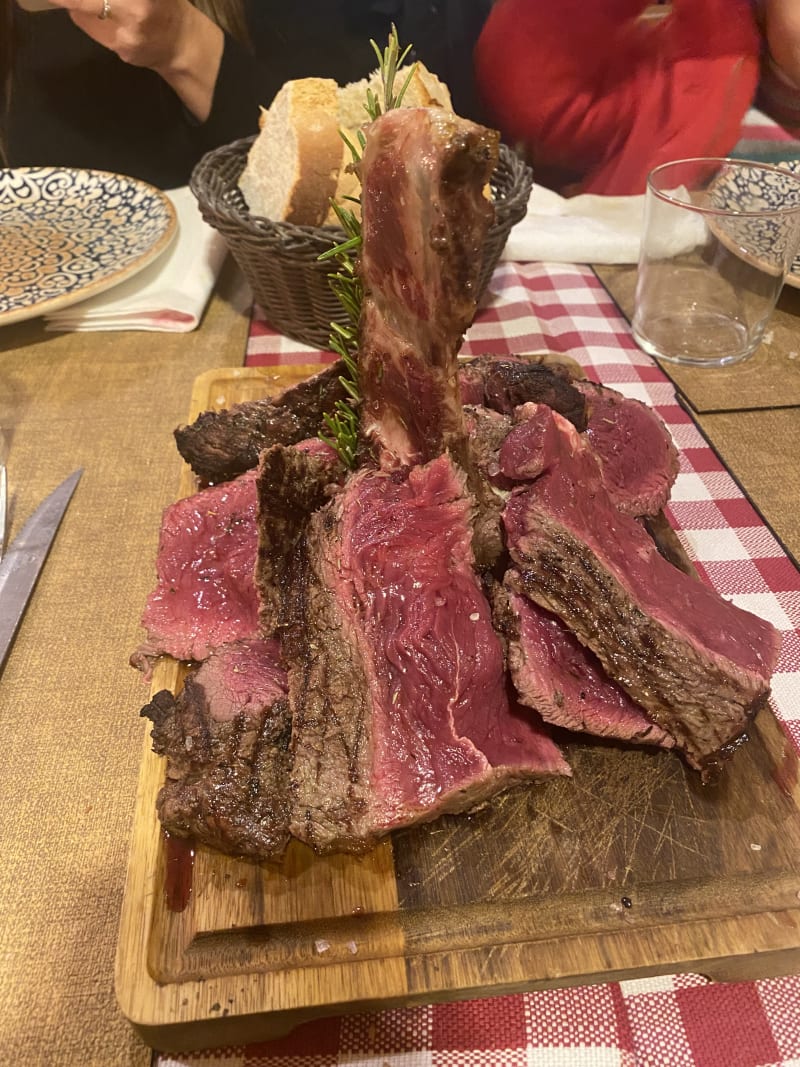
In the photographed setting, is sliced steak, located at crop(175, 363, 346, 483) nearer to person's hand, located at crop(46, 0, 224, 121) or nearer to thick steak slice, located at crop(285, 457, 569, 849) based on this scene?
thick steak slice, located at crop(285, 457, 569, 849)

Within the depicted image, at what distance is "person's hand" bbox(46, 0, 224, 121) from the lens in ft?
10.1

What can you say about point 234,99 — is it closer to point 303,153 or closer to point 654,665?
point 303,153

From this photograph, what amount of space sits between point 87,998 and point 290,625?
0.69m

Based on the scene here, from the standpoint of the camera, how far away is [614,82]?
361 cm

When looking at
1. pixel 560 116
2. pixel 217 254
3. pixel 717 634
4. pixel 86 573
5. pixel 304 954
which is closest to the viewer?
pixel 304 954

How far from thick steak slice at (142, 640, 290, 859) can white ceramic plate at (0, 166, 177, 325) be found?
1882 millimetres

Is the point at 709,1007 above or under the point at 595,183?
under

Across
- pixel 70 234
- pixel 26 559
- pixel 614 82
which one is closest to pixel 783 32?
pixel 614 82

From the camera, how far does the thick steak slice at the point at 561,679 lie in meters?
1.28

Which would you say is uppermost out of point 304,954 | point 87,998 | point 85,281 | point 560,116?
point 560,116

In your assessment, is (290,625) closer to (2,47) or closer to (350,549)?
(350,549)

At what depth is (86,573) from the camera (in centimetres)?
193

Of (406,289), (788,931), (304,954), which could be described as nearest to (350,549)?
(406,289)

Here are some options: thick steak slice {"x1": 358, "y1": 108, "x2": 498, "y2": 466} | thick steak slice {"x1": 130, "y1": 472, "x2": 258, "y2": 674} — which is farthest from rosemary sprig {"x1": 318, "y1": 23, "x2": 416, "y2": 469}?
thick steak slice {"x1": 130, "y1": 472, "x2": 258, "y2": 674}
